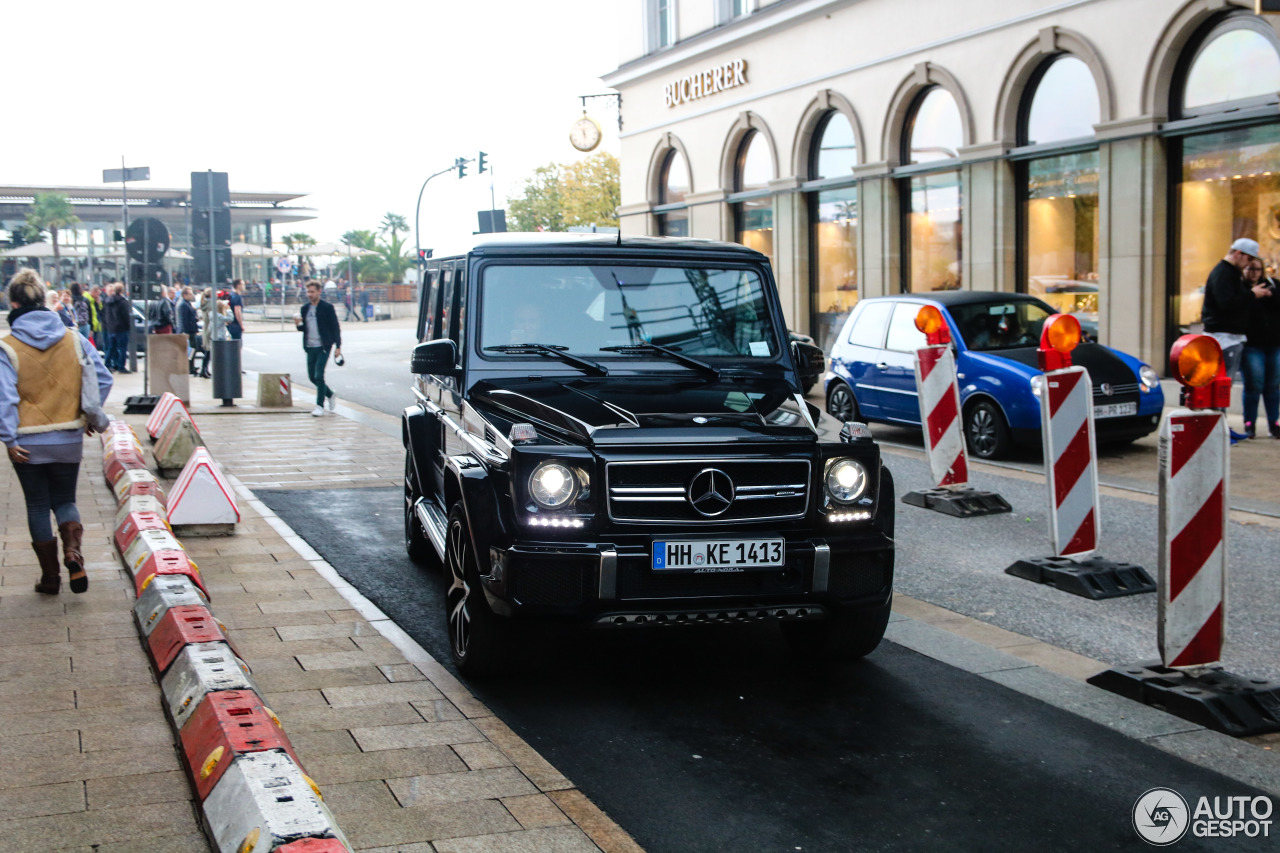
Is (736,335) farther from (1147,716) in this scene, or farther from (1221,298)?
(1221,298)

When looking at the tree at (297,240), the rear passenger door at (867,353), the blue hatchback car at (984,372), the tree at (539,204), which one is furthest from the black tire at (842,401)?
the tree at (297,240)

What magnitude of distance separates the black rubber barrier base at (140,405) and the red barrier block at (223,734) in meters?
15.2

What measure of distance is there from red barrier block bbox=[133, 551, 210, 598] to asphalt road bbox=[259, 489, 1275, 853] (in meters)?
1.19

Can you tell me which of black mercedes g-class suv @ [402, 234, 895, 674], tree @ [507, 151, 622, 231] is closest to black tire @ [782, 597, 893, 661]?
black mercedes g-class suv @ [402, 234, 895, 674]

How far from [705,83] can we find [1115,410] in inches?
761

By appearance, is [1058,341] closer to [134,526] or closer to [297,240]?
[134,526]

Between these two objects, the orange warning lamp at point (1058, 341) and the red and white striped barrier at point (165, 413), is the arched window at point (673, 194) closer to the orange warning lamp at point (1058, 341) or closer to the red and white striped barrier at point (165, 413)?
the red and white striped barrier at point (165, 413)

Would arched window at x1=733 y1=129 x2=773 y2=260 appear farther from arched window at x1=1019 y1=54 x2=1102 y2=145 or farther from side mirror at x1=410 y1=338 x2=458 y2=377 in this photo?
side mirror at x1=410 y1=338 x2=458 y2=377

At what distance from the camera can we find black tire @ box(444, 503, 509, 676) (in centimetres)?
536

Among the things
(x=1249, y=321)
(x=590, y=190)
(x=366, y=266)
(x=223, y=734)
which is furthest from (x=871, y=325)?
(x=366, y=266)

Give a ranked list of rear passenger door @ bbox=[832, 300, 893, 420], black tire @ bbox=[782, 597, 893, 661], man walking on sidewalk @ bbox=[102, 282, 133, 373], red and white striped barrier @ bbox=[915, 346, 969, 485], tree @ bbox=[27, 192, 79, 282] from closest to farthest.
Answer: black tire @ bbox=[782, 597, 893, 661]
red and white striped barrier @ bbox=[915, 346, 969, 485]
rear passenger door @ bbox=[832, 300, 893, 420]
man walking on sidewalk @ bbox=[102, 282, 133, 373]
tree @ bbox=[27, 192, 79, 282]

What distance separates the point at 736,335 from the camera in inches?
256

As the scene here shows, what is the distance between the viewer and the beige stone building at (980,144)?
57.6ft

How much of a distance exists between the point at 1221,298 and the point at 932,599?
7.73 meters
